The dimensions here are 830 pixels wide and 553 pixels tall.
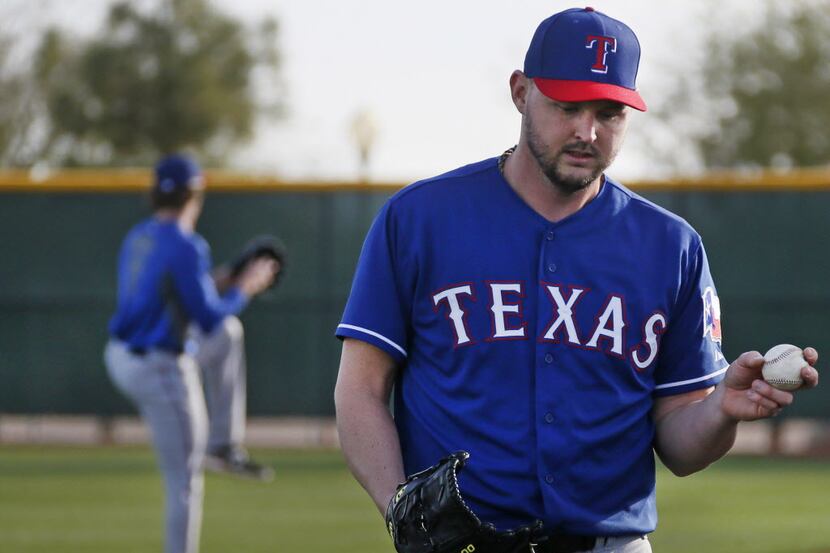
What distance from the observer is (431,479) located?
128 inches

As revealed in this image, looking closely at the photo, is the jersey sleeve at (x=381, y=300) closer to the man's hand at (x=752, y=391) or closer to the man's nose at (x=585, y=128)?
the man's nose at (x=585, y=128)

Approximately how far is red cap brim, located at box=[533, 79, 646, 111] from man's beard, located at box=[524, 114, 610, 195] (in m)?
0.10

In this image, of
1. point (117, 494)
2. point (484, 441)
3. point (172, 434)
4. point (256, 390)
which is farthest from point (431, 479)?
point (256, 390)

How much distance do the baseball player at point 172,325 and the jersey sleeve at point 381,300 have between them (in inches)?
146

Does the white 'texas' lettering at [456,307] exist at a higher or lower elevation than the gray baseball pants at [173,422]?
higher

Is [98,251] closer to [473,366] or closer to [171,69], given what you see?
[473,366]

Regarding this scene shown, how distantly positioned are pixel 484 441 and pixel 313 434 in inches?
465

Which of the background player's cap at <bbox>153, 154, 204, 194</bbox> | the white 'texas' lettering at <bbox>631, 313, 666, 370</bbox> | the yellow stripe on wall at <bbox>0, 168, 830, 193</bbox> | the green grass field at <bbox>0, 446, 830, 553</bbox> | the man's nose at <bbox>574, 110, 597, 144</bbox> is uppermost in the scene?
the yellow stripe on wall at <bbox>0, 168, 830, 193</bbox>

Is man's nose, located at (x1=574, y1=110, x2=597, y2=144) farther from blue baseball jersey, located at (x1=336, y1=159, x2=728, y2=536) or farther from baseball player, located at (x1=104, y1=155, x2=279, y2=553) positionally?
baseball player, located at (x1=104, y1=155, x2=279, y2=553)

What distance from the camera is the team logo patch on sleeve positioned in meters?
3.70

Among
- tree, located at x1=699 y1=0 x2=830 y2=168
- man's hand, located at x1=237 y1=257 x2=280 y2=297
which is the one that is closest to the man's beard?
man's hand, located at x1=237 y1=257 x2=280 y2=297

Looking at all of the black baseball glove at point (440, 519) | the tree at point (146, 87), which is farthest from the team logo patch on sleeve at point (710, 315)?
the tree at point (146, 87)

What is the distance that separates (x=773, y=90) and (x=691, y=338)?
27907mm

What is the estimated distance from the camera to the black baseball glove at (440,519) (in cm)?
323
